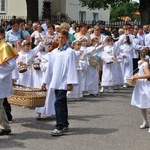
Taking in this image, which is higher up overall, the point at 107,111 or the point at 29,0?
the point at 29,0

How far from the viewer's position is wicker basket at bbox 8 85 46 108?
28.6ft

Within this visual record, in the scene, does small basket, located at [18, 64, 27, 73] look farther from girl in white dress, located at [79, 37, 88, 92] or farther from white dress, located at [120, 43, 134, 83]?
white dress, located at [120, 43, 134, 83]

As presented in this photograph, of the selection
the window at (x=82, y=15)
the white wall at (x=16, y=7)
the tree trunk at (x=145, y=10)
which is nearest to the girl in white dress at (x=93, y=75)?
the tree trunk at (x=145, y=10)

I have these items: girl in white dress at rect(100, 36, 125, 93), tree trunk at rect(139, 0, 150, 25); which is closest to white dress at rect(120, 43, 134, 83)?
girl in white dress at rect(100, 36, 125, 93)

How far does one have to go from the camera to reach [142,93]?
29.1ft

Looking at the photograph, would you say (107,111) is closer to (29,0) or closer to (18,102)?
(18,102)

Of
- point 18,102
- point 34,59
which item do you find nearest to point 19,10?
point 34,59

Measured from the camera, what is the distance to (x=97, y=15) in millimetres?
51500

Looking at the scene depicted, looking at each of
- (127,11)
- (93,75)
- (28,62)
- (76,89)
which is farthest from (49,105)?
(127,11)

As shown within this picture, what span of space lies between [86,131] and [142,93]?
1327 mm

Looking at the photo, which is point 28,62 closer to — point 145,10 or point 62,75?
point 62,75

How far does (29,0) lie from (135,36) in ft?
43.0

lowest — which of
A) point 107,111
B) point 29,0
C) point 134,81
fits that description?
point 107,111

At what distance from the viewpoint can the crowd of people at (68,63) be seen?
327 inches
